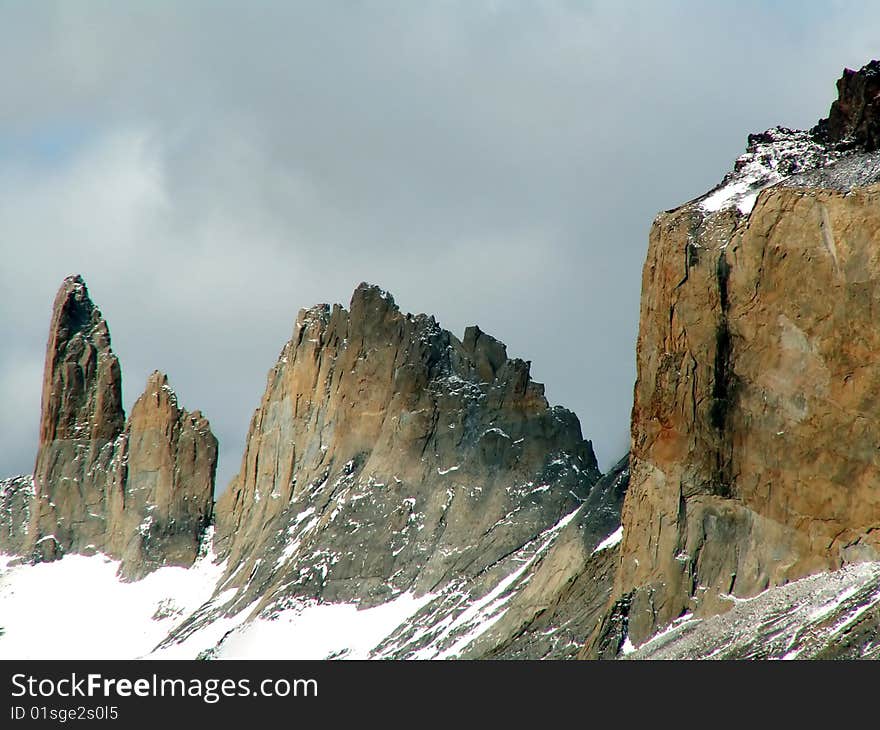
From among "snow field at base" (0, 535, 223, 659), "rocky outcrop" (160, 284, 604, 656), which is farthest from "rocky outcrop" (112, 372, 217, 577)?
"rocky outcrop" (160, 284, 604, 656)

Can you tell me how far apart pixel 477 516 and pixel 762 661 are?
226 feet

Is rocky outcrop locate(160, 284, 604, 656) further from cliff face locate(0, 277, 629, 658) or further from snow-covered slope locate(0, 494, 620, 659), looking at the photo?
snow-covered slope locate(0, 494, 620, 659)

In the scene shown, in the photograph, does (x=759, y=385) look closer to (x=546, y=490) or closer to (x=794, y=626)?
(x=794, y=626)

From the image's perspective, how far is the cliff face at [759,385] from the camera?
3723 inches

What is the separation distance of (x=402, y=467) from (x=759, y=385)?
63639mm

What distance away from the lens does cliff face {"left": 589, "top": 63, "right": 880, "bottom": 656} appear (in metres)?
94.6

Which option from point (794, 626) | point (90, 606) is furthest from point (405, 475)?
point (794, 626)

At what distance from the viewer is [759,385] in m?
98.5

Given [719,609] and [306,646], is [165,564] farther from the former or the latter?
[719,609]

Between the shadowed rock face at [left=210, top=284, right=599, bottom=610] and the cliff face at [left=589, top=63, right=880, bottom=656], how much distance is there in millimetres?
45222

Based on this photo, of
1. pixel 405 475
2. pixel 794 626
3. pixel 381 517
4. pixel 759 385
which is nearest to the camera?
pixel 794 626

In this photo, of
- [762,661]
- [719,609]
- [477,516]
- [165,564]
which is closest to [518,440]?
[477,516]

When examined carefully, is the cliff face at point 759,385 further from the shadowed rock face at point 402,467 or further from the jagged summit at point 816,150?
the shadowed rock face at point 402,467

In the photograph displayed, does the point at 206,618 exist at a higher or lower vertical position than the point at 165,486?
lower
